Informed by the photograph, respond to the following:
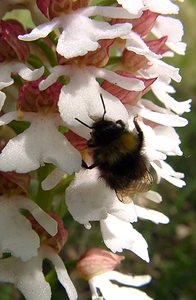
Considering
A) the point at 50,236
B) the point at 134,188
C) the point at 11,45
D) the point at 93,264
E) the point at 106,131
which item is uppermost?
the point at 11,45

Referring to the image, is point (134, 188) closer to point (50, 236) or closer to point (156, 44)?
point (50, 236)

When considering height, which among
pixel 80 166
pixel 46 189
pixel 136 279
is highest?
pixel 80 166

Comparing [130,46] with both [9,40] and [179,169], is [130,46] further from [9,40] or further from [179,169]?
[179,169]

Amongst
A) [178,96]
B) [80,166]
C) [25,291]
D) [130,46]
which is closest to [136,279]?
[25,291]

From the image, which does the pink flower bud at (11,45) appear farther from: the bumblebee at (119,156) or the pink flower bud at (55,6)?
the bumblebee at (119,156)

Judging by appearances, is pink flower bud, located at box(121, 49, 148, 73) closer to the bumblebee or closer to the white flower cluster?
the white flower cluster

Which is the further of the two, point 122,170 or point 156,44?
point 156,44

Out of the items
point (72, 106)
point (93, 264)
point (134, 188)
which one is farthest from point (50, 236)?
point (72, 106)

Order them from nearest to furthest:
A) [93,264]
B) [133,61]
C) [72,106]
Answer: [72,106], [133,61], [93,264]
